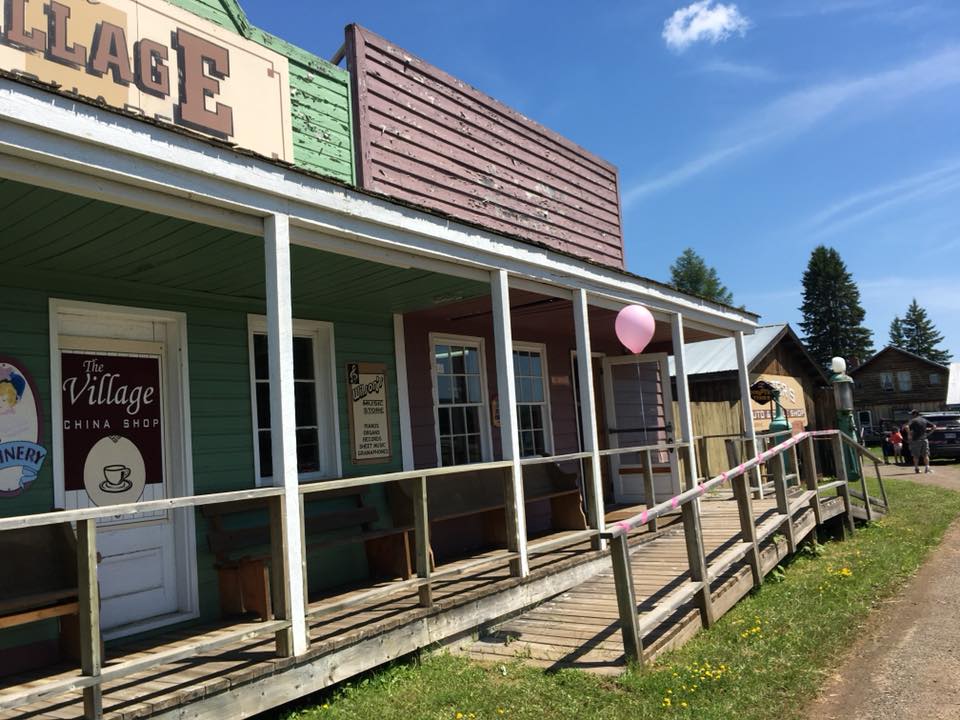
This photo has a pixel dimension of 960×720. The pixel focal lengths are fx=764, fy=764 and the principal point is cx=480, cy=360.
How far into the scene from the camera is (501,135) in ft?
31.0

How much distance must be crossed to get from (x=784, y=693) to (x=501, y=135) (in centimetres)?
705

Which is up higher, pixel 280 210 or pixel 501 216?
pixel 501 216

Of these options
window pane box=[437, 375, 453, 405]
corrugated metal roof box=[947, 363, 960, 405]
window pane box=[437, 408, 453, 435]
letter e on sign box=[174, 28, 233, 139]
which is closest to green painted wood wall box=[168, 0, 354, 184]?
letter e on sign box=[174, 28, 233, 139]

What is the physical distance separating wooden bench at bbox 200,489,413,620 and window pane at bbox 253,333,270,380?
3.61 feet

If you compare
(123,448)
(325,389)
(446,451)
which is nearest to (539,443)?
(446,451)

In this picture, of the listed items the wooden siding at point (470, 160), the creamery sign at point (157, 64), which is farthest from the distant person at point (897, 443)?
the creamery sign at point (157, 64)

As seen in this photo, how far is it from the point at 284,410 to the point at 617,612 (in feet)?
10.4

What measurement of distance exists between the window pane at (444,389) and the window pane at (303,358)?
5.45ft

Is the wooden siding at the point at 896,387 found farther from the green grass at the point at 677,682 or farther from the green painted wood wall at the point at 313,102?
the green painted wood wall at the point at 313,102

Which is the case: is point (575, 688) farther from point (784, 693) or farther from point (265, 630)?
point (265, 630)

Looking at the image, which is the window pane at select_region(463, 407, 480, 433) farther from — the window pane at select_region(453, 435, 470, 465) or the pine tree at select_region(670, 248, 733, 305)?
the pine tree at select_region(670, 248, 733, 305)

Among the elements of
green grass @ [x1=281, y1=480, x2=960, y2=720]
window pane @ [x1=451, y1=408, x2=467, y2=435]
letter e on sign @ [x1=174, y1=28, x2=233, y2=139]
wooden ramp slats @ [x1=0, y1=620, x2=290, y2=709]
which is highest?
letter e on sign @ [x1=174, y1=28, x2=233, y2=139]

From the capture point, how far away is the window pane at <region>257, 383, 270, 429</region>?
6355mm

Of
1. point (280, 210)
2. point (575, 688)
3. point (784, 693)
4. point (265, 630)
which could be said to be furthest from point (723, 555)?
point (280, 210)
